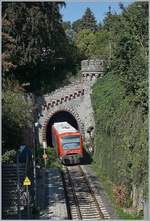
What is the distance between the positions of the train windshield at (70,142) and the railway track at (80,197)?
5.20 feet

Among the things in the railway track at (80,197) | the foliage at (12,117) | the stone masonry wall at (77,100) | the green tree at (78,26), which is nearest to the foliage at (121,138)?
the railway track at (80,197)

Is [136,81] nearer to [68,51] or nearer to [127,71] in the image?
[127,71]

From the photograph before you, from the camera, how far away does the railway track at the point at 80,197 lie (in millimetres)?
26375

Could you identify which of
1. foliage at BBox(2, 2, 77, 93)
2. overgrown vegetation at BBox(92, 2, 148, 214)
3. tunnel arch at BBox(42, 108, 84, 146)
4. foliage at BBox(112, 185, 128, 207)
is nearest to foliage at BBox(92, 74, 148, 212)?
overgrown vegetation at BBox(92, 2, 148, 214)

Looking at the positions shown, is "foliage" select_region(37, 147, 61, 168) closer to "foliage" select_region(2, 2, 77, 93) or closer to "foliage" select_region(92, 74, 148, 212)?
"foliage" select_region(92, 74, 148, 212)

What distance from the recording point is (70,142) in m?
38.7

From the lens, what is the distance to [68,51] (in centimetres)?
5369

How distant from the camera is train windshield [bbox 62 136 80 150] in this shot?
38625mm

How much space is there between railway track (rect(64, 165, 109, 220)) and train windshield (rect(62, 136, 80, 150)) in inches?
62.4

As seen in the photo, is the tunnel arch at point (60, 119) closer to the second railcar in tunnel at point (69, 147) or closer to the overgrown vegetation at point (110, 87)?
the overgrown vegetation at point (110, 87)

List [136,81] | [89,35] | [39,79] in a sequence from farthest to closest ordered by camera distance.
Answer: [89,35], [39,79], [136,81]

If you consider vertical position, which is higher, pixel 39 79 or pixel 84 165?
pixel 39 79

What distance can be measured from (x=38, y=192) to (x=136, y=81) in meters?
8.39

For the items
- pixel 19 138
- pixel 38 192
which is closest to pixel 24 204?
pixel 38 192
